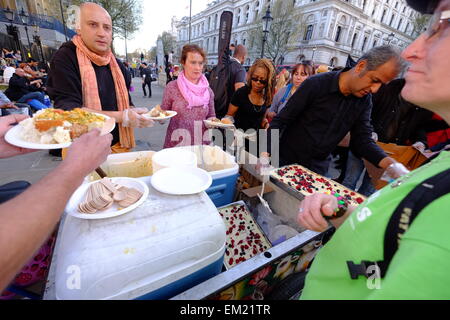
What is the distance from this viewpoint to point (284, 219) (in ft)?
5.62

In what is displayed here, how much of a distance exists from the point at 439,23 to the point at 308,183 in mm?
1476

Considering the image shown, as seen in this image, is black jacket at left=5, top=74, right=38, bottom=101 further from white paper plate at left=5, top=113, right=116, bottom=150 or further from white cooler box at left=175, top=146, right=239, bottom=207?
white cooler box at left=175, top=146, right=239, bottom=207

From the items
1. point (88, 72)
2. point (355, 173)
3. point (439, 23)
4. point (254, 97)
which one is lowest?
point (355, 173)

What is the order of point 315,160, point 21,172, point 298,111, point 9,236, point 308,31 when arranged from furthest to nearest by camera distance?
point 308,31 < point 21,172 < point 315,160 < point 298,111 < point 9,236

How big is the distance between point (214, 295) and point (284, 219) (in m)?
1.05

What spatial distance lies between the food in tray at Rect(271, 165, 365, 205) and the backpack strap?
1221 millimetres

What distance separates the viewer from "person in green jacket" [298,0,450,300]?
0.40 m


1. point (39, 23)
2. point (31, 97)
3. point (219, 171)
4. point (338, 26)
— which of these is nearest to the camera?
point (219, 171)

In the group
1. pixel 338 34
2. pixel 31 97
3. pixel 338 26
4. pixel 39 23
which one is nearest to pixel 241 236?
pixel 31 97

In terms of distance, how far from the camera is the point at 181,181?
49.6 inches

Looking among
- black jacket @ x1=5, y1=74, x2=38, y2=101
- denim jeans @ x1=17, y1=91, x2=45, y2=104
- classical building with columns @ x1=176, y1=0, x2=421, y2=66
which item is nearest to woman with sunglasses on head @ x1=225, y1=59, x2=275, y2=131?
denim jeans @ x1=17, y1=91, x2=45, y2=104

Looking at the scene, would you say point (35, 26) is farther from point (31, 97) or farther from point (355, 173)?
point (355, 173)
